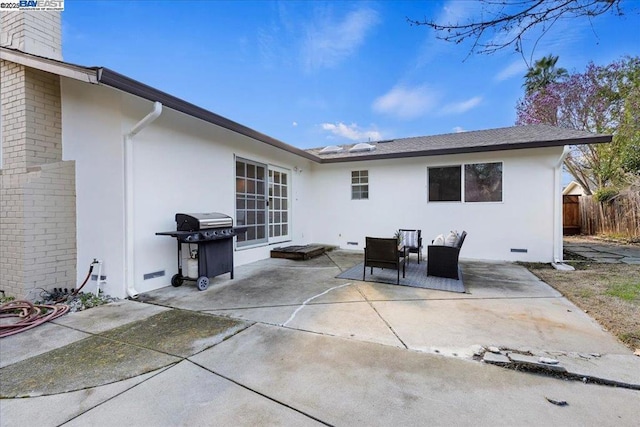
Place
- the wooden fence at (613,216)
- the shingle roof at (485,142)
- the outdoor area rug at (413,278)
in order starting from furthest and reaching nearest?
the wooden fence at (613,216)
the shingle roof at (485,142)
the outdoor area rug at (413,278)

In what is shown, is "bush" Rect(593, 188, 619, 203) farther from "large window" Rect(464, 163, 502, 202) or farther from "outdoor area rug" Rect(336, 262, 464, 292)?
"outdoor area rug" Rect(336, 262, 464, 292)

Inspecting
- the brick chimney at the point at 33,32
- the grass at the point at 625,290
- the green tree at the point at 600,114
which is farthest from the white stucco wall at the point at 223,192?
the green tree at the point at 600,114

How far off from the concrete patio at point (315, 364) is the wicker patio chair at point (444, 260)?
3.60 ft

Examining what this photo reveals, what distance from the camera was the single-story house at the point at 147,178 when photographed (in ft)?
13.8

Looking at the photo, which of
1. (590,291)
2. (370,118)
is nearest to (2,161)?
(590,291)

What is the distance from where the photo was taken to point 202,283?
4.75 m

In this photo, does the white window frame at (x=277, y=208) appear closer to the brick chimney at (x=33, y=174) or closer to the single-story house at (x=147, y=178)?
the single-story house at (x=147, y=178)

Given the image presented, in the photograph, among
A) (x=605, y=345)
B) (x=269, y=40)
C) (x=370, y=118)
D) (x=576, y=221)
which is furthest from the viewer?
(x=370, y=118)

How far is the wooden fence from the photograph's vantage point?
998cm

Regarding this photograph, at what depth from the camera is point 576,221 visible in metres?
12.7

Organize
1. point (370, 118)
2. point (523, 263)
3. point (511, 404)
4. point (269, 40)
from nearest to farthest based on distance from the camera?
1. point (511, 404)
2. point (523, 263)
3. point (269, 40)
4. point (370, 118)

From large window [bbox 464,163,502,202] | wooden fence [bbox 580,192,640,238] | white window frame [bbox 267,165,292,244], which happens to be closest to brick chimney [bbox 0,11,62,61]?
white window frame [bbox 267,165,292,244]

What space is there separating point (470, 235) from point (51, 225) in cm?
889

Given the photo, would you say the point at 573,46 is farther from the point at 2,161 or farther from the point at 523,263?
the point at 2,161
